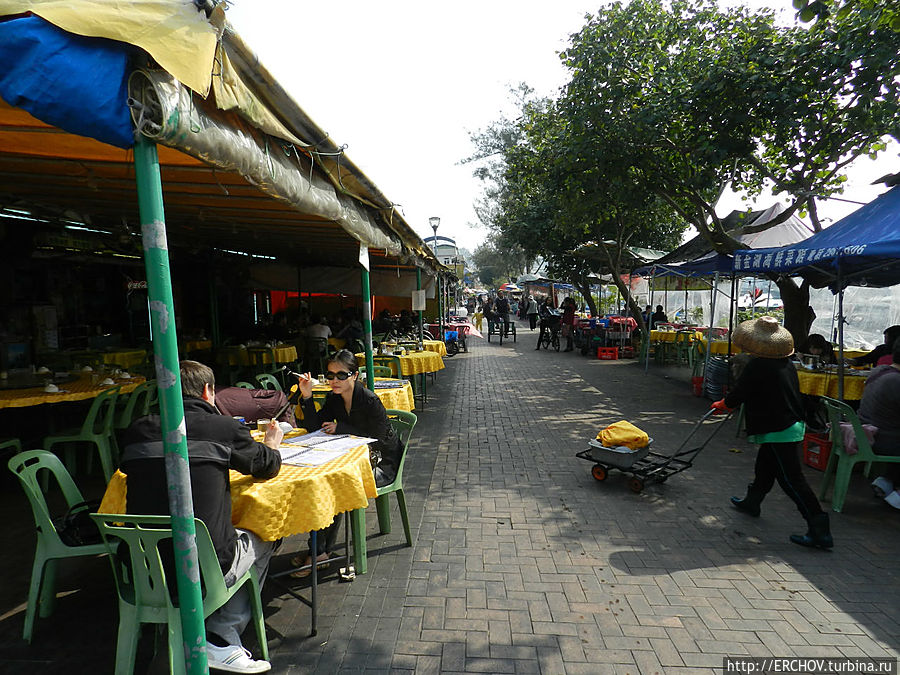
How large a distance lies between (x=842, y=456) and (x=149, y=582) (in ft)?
17.7

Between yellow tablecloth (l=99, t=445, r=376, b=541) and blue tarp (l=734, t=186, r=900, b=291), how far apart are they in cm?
618

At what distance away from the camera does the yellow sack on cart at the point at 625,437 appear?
5344mm

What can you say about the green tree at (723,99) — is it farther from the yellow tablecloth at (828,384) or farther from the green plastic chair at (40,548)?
the green plastic chair at (40,548)

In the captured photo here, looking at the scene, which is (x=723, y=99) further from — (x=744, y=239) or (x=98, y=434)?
(x=98, y=434)

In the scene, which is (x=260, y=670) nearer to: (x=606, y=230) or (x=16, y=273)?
(x=16, y=273)

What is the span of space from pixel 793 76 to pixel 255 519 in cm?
984

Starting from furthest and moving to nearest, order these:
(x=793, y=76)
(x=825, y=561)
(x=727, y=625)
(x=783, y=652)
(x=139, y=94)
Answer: (x=793, y=76) → (x=825, y=561) → (x=727, y=625) → (x=783, y=652) → (x=139, y=94)

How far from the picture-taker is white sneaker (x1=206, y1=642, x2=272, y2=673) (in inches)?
99.7

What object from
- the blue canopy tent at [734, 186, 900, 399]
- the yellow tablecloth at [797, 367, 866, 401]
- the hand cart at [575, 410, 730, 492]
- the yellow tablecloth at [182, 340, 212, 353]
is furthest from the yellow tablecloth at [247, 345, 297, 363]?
the yellow tablecloth at [797, 367, 866, 401]

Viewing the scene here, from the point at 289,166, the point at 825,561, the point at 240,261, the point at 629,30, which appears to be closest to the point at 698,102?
the point at 629,30

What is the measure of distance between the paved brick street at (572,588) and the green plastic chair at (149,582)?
1.81ft

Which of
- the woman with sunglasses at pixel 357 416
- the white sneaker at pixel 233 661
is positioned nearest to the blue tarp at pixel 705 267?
the woman with sunglasses at pixel 357 416

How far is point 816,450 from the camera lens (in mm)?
5785

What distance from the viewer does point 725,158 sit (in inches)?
345
